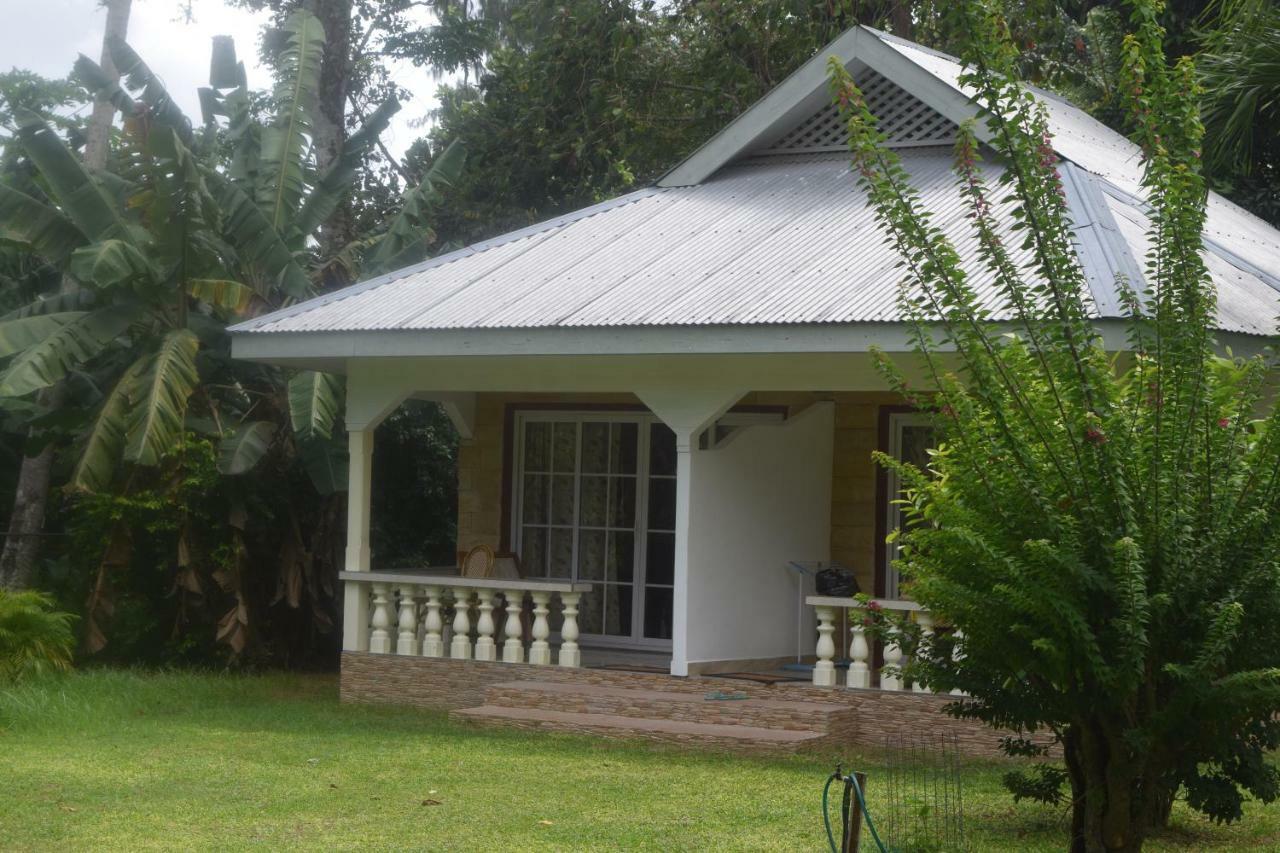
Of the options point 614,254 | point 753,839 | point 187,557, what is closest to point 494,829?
point 753,839

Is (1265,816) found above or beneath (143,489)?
beneath

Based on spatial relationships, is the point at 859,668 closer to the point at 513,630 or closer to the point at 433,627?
the point at 513,630

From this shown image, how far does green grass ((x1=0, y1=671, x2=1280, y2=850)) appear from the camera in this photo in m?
7.40

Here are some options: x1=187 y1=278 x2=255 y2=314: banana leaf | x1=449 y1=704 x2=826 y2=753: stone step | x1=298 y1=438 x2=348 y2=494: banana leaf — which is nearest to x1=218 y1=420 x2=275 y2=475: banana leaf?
x1=298 y1=438 x2=348 y2=494: banana leaf

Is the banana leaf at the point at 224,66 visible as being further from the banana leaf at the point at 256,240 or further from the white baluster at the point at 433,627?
the white baluster at the point at 433,627

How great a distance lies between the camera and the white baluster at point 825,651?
10.8m

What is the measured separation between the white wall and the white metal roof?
129 cm

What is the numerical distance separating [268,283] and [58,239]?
1.86 m

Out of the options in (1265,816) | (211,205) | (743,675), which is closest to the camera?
(1265,816)

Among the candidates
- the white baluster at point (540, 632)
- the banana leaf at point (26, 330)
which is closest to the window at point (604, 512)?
the white baluster at point (540, 632)

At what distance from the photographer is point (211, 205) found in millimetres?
13812

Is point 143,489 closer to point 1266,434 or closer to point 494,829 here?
point 494,829

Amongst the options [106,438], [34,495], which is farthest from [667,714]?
[34,495]

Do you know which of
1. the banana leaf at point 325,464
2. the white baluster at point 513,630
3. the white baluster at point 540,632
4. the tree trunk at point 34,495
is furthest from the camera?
the tree trunk at point 34,495
